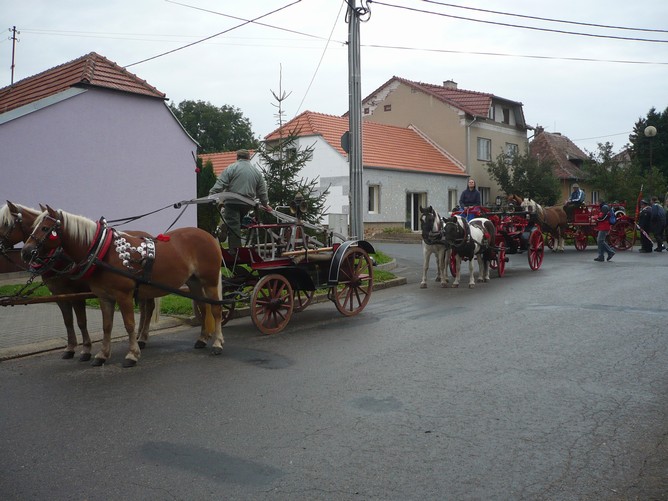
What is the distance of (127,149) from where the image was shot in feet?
57.3

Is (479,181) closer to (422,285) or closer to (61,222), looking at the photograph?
(422,285)

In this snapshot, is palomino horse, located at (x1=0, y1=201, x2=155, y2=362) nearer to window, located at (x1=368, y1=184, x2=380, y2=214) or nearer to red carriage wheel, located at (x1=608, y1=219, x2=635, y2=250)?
red carriage wheel, located at (x1=608, y1=219, x2=635, y2=250)

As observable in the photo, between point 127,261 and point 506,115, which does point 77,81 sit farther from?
point 506,115

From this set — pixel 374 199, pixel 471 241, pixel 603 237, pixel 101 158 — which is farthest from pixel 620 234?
pixel 101 158

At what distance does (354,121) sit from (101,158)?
22.1ft

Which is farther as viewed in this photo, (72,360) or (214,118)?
(214,118)

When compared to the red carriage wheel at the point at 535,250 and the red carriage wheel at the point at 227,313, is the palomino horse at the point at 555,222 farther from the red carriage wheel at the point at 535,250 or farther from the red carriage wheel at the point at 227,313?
the red carriage wheel at the point at 227,313

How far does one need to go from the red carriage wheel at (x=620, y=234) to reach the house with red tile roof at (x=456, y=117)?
49.9ft

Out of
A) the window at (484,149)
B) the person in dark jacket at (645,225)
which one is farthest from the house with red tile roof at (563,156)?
the person in dark jacket at (645,225)

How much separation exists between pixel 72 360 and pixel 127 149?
1092 cm

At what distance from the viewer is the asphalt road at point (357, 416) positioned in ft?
13.6

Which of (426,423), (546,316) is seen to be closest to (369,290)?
(546,316)

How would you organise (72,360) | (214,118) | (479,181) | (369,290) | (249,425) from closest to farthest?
(249,425)
(72,360)
(369,290)
(479,181)
(214,118)

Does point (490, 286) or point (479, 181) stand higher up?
point (479, 181)
